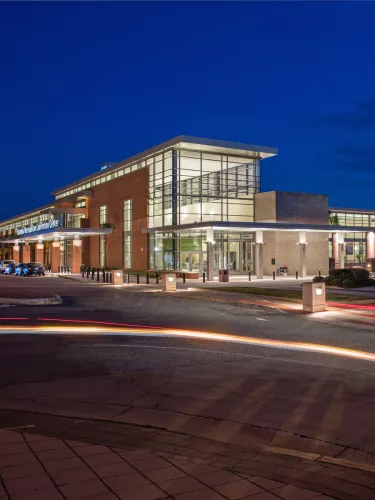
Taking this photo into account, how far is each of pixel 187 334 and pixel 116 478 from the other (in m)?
9.80

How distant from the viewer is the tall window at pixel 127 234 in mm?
64625

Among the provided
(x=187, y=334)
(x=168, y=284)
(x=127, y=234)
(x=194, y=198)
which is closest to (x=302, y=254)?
(x=194, y=198)

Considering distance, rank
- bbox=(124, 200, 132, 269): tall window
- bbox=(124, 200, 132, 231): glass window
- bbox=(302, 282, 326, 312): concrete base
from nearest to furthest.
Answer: bbox=(302, 282, 326, 312): concrete base < bbox=(124, 200, 132, 269): tall window < bbox=(124, 200, 132, 231): glass window

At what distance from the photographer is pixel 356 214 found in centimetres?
7938

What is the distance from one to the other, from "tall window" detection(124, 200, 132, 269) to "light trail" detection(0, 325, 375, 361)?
48766 mm

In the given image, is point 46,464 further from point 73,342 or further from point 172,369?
point 73,342

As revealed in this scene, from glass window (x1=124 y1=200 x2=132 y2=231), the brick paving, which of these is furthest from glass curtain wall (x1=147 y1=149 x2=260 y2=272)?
the brick paving

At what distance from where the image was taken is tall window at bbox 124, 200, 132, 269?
6462 cm

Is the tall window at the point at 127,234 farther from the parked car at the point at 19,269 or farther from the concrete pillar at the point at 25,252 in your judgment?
the concrete pillar at the point at 25,252

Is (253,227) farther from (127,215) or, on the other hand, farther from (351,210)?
(351,210)

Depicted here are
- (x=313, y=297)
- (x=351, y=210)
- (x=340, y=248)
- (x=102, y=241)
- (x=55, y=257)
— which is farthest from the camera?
(x=351, y=210)

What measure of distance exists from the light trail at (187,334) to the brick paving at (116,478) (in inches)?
284

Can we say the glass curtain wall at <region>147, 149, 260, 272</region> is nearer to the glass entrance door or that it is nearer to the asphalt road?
the glass entrance door

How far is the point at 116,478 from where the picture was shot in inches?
189
